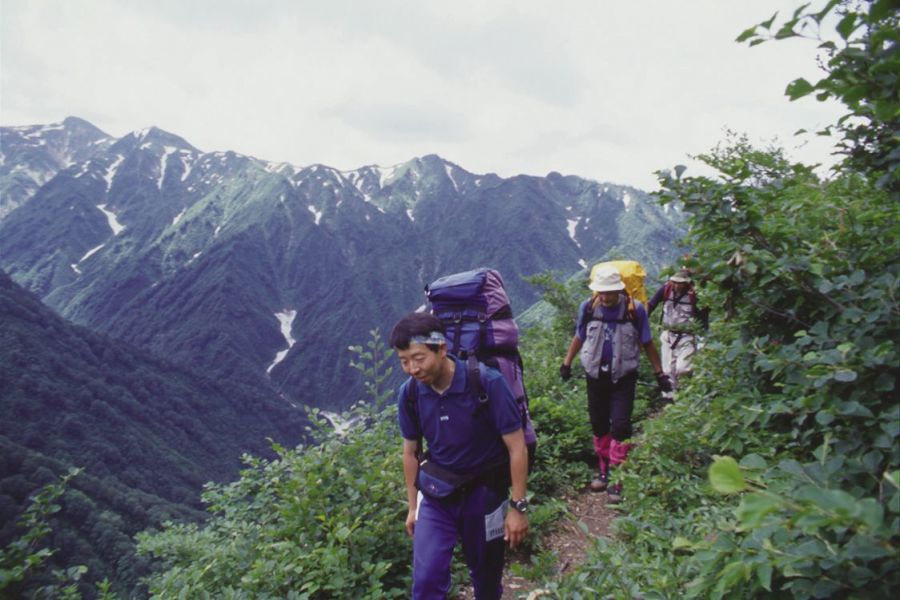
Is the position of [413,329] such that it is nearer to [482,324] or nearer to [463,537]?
[482,324]

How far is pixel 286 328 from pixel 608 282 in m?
172

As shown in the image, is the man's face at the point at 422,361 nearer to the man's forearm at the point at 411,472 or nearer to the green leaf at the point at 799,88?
the man's forearm at the point at 411,472

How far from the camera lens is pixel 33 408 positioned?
85.2 metres

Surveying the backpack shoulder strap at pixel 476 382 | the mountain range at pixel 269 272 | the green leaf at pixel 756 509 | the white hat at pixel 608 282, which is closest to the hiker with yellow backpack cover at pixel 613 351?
the white hat at pixel 608 282

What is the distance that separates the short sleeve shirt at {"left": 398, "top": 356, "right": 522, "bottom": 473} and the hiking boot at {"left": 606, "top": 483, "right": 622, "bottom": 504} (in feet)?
9.71

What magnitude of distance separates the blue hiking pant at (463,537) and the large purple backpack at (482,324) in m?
0.61

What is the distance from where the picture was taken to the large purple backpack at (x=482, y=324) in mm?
3768

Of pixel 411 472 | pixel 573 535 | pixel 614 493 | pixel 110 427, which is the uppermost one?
pixel 411 472

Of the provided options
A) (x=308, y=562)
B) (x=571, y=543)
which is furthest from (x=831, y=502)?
(x=571, y=543)

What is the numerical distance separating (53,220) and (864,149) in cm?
24682

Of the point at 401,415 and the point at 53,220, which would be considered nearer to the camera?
the point at 401,415

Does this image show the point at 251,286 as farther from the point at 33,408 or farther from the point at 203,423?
the point at 33,408

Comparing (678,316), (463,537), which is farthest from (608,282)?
(463,537)

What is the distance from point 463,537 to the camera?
3500 mm
